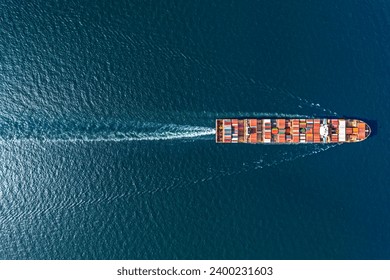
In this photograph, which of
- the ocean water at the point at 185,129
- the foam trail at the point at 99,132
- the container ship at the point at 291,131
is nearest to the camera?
the ocean water at the point at 185,129

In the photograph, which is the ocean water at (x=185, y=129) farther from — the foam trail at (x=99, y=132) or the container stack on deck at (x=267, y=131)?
the container stack on deck at (x=267, y=131)

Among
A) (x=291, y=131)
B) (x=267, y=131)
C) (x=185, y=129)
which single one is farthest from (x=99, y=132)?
(x=291, y=131)

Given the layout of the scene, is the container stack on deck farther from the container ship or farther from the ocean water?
the ocean water

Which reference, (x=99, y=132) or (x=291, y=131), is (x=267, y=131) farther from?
(x=99, y=132)

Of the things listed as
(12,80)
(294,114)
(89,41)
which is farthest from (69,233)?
(294,114)

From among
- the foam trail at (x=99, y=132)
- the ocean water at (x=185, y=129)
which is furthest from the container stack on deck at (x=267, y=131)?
the foam trail at (x=99, y=132)
